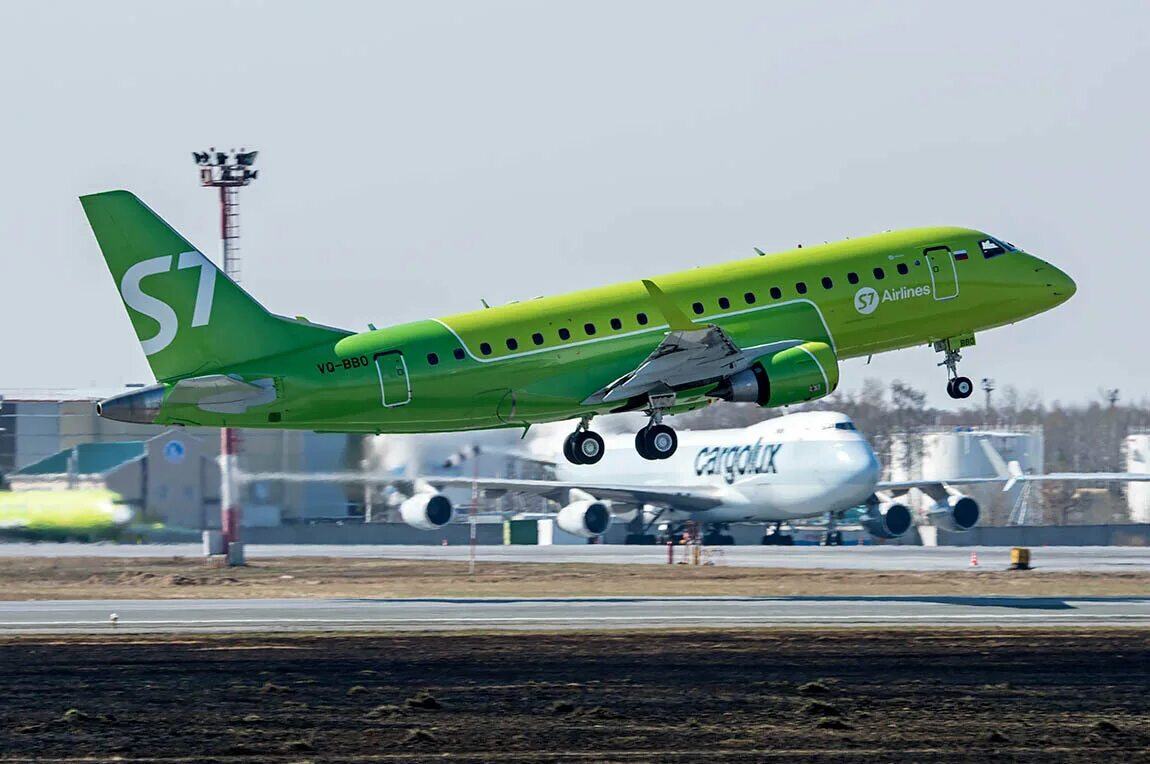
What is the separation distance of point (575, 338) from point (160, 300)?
A: 34.0ft

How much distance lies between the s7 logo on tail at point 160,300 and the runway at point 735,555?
2681 cm

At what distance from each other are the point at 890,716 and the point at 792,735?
214 centimetres

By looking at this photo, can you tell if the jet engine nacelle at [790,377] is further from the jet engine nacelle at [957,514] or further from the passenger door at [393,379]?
the jet engine nacelle at [957,514]

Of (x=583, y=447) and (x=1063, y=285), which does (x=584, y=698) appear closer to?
(x=583, y=447)

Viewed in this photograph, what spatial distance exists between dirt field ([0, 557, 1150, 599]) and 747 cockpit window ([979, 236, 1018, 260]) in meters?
9.78

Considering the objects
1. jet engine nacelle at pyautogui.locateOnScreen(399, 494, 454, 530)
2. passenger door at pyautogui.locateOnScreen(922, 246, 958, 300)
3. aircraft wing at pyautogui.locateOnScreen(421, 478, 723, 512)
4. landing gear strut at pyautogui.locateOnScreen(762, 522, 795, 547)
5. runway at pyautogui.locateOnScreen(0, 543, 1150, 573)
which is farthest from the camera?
landing gear strut at pyautogui.locateOnScreen(762, 522, 795, 547)

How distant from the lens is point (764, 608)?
1693 inches

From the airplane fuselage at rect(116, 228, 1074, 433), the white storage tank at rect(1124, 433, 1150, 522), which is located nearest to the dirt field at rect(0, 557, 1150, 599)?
the airplane fuselage at rect(116, 228, 1074, 433)

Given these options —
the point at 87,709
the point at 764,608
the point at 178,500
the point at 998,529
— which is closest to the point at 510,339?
the point at 764,608

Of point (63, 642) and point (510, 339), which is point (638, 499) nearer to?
point (510, 339)

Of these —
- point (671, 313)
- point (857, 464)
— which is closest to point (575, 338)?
point (671, 313)

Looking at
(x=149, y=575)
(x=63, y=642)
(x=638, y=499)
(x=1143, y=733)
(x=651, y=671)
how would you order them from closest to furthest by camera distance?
(x=1143, y=733)
(x=651, y=671)
(x=63, y=642)
(x=149, y=575)
(x=638, y=499)

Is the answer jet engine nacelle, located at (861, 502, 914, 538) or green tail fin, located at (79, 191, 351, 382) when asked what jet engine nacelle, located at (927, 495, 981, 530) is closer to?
jet engine nacelle, located at (861, 502, 914, 538)

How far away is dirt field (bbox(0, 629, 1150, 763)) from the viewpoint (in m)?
20.9
